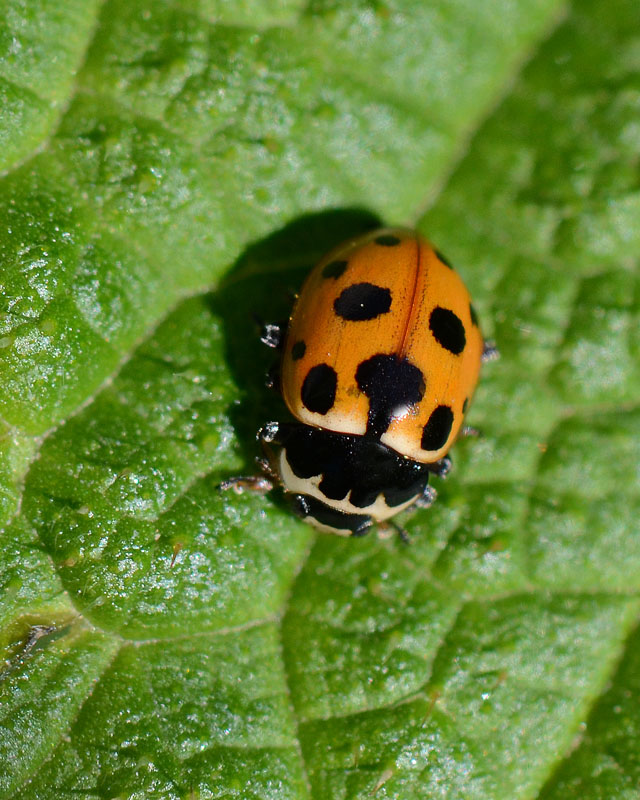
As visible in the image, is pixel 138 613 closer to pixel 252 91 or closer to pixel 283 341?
pixel 283 341

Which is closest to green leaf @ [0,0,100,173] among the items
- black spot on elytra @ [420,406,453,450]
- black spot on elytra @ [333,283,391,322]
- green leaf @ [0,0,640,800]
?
green leaf @ [0,0,640,800]

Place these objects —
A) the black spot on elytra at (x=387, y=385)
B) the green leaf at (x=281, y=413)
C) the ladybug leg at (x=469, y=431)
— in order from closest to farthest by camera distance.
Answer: the green leaf at (x=281, y=413) → the black spot on elytra at (x=387, y=385) → the ladybug leg at (x=469, y=431)

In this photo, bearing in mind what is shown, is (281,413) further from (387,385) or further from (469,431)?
(469,431)

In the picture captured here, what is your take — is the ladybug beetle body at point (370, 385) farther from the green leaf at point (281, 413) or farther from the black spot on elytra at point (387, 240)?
the green leaf at point (281, 413)

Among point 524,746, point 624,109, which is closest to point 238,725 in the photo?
point 524,746

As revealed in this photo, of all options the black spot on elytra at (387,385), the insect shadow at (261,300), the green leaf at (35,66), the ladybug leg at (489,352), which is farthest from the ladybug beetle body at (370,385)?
the green leaf at (35,66)

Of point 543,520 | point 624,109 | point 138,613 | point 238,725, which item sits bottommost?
point 238,725

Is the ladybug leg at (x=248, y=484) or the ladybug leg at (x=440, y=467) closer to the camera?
the ladybug leg at (x=248, y=484)
